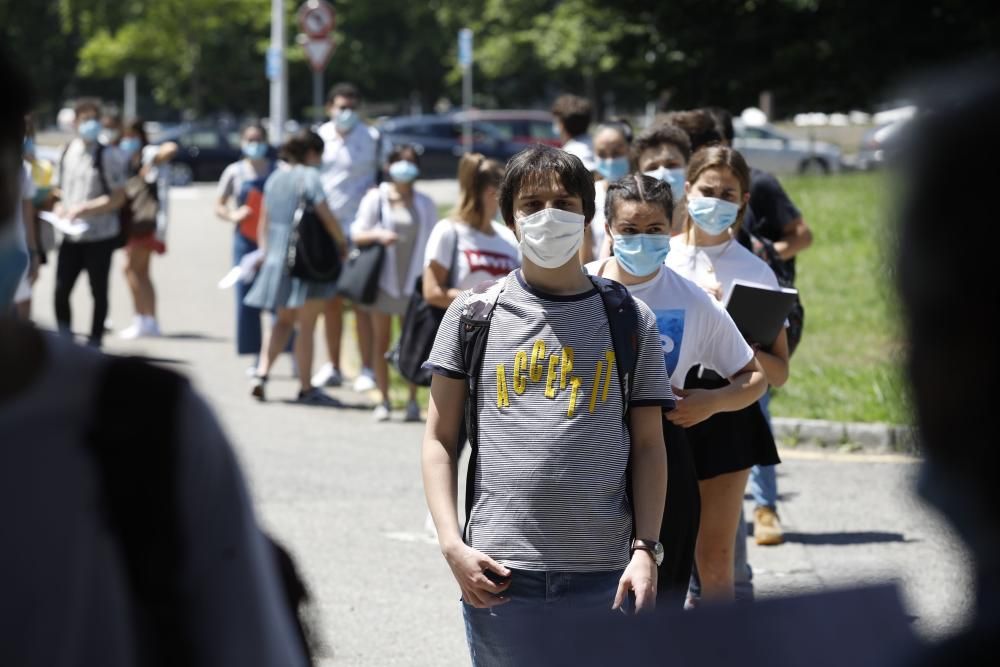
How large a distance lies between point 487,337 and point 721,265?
1.73 meters

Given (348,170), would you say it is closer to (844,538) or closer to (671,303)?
(844,538)

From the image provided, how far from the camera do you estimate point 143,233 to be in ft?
43.8

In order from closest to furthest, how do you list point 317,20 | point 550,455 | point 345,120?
point 550,455 → point 345,120 → point 317,20

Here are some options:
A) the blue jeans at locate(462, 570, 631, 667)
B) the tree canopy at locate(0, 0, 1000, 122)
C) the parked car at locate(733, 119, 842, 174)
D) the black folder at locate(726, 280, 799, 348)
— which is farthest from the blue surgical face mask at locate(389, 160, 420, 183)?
the parked car at locate(733, 119, 842, 174)

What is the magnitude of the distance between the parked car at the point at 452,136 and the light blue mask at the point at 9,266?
3500cm

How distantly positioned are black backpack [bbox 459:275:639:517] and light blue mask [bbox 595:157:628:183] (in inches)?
171

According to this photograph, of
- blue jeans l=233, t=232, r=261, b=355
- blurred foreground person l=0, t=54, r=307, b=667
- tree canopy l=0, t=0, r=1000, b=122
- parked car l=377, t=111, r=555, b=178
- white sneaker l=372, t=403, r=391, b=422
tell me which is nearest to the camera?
blurred foreground person l=0, t=54, r=307, b=667

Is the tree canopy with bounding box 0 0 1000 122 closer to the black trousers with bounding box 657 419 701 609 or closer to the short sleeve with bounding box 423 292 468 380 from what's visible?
the black trousers with bounding box 657 419 701 609

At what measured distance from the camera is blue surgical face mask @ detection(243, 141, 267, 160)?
12195 mm

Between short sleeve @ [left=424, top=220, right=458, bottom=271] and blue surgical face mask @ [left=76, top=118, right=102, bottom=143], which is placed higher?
blue surgical face mask @ [left=76, top=118, right=102, bottom=143]

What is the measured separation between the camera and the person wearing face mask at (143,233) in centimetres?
1346

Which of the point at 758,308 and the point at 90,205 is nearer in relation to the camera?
the point at 758,308

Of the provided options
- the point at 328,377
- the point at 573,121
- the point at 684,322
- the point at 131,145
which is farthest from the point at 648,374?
the point at 131,145

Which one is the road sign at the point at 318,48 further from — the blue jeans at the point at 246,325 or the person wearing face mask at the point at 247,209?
the blue jeans at the point at 246,325
